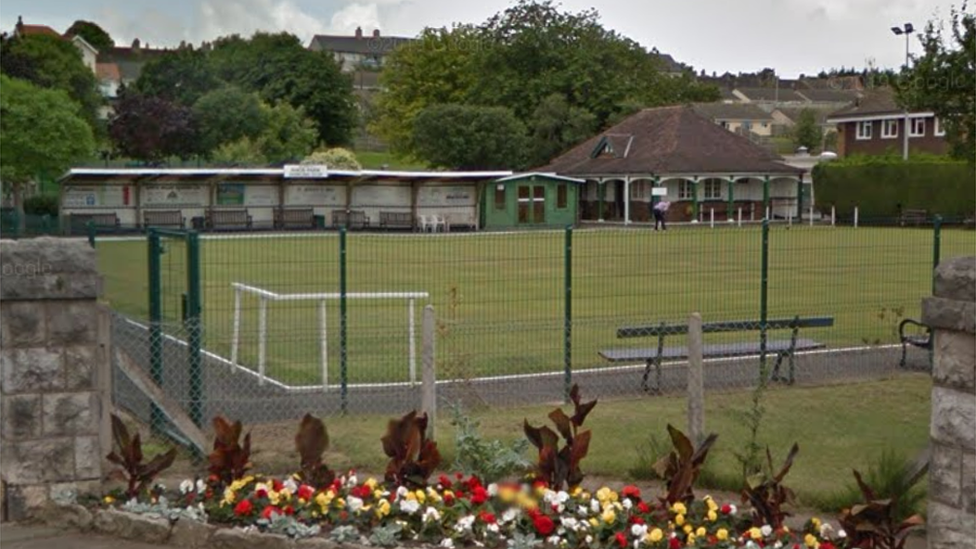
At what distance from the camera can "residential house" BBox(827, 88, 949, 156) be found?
65231 millimetres

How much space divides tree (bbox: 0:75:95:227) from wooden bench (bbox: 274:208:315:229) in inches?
389

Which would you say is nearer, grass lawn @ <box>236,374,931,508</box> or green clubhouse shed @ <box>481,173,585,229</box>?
grass lawn @ <box>236,374,931,508</box>

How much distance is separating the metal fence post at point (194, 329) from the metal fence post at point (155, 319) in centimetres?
27

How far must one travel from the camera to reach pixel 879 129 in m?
69.1

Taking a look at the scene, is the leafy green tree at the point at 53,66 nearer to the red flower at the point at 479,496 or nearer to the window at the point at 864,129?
the window at the point at 864,129

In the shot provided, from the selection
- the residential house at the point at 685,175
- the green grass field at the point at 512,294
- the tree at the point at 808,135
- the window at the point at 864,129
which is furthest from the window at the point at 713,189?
the tree at the point at 808,135

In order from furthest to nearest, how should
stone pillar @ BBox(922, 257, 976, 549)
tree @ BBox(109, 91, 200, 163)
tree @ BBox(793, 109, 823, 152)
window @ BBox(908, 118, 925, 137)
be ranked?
tree @ BBox(793, 109, 823, 152) < tree @ BBox(109, 91, 200, 163) < window @ BBox(908, 118, 925, 137) < stone pillar @ BBox(922, 257, 976, 549)

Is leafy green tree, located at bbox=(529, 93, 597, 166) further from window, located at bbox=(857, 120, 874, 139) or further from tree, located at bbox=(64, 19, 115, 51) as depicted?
tree, located at bbox=(64, 19, 115, 51)

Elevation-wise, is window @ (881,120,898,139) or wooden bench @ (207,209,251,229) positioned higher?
window @ (881,120,898,139)

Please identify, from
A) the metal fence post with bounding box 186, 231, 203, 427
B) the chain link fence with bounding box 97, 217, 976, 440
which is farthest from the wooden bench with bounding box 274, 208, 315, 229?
the metal fence post with bounding box 186, 231, 203, 427

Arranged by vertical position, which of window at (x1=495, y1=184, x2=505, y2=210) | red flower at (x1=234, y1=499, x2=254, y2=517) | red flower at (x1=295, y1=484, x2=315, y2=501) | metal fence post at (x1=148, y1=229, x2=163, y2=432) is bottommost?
red flower at (x1=234, y1=499, x2=254, y2=517)

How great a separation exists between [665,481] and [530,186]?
151 feet

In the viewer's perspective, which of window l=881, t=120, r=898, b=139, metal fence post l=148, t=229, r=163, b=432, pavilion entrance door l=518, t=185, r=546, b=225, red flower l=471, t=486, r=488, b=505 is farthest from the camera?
window l=881, t=120, r=898, b=139

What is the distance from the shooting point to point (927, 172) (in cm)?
5019
